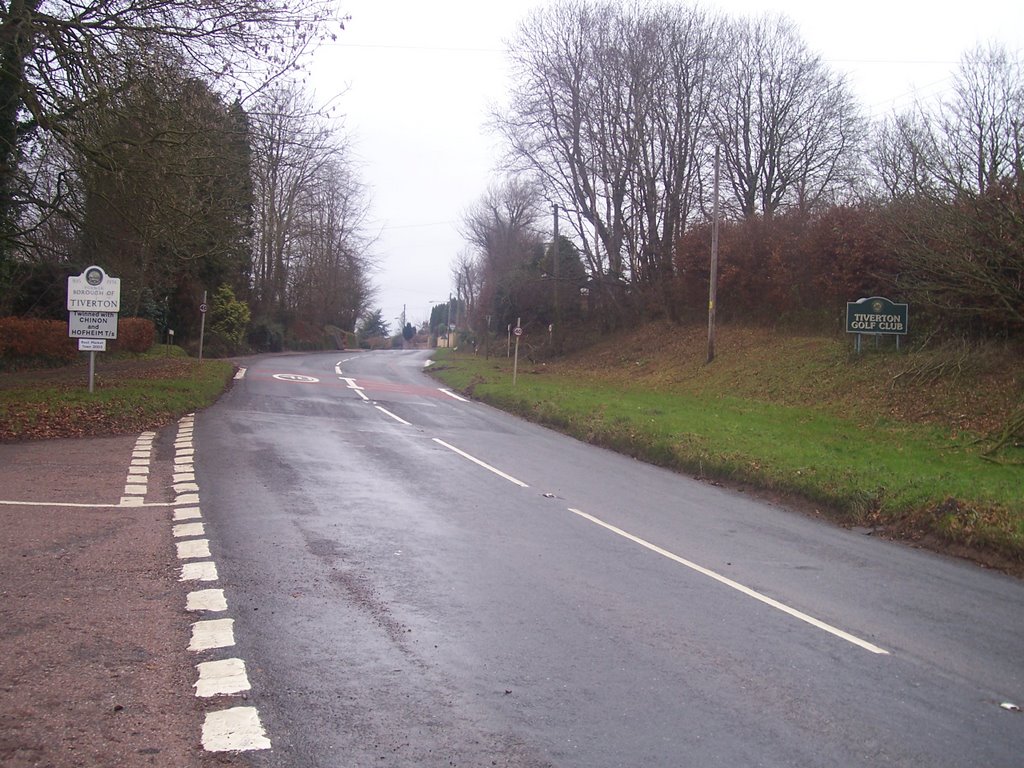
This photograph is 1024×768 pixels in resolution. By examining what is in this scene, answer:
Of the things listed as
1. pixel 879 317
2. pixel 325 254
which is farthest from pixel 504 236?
pixel 879 317

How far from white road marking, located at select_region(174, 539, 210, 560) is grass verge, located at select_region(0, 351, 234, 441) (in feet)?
26.1

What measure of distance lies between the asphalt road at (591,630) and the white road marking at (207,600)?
0.48 ft

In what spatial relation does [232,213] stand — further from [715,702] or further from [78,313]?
[715,702]

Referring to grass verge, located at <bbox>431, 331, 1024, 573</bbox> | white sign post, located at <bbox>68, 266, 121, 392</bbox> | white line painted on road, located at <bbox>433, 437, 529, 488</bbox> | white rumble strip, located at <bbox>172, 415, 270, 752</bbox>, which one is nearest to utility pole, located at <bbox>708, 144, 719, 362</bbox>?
grass verge, located at <bbox>431, 331, 1024, 573</bbox>

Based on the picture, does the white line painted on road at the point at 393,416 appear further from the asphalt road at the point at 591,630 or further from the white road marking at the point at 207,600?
the white road marking at the point at 207,600

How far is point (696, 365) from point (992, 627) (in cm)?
2675

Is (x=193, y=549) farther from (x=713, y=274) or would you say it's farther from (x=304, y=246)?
(x=304, y=246)

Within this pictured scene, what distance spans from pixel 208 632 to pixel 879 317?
75.7 feet

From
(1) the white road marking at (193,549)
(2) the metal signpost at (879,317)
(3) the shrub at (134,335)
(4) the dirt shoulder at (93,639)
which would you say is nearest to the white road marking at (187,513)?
(4) the dirt shoulder at (93,639)

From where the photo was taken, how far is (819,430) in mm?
18344

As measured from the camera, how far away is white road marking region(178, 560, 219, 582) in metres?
6.67

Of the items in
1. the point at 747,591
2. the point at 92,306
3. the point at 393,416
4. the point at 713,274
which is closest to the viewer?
the point at 747,591

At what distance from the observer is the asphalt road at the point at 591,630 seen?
14.2 ft

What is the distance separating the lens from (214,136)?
51.9ft
